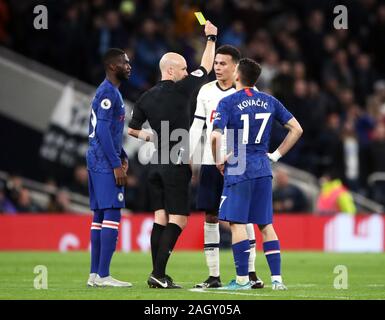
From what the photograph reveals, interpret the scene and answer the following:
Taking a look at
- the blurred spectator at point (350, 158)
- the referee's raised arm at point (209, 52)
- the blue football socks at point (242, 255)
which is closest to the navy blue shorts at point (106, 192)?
the blue football socks at point (242, 255)

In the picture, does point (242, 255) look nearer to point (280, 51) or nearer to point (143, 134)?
point (143, 134)

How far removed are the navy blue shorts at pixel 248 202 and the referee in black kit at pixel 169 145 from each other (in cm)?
62

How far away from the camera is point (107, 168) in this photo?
12.9 meters

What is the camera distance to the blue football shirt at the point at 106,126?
1282 cm

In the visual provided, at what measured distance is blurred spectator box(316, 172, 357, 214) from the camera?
76.2 feet

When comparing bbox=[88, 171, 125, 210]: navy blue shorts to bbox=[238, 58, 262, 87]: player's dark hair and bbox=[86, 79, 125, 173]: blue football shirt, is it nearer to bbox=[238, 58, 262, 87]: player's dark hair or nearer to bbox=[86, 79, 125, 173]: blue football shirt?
bbox=[86, 79, 125, 173]: blue football shirt

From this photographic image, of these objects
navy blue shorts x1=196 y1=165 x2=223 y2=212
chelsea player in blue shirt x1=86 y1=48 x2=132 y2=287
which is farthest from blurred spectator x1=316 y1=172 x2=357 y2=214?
chelsea player in blue shirt x1=86 y1=48 x2=132 y2=287

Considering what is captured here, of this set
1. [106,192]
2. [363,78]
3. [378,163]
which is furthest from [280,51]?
[106,192]

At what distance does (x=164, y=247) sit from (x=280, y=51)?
577 inches

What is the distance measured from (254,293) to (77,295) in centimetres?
187

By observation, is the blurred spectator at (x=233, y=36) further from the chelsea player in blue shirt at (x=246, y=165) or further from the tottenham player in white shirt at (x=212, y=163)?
the chelsea player in blue shirt at (x=246, y=165)
